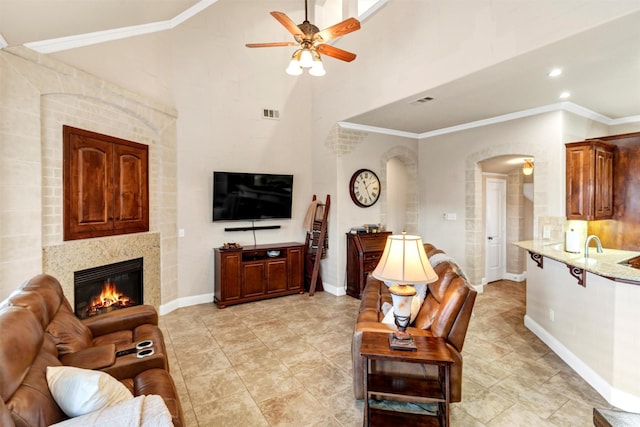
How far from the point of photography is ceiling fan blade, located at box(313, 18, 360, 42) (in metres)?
2.77

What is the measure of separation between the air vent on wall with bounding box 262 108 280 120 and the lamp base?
14.7 feet

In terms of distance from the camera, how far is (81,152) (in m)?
3.39

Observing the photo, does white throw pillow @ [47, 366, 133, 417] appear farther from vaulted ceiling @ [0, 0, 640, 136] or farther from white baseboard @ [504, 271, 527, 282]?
white baseboard @ [504, 271, 527, 282]

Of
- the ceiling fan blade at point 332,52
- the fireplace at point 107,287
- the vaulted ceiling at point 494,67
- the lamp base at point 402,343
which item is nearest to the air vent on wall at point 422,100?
the vaulted ceiling at point 494,67

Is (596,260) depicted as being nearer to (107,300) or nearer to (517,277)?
(517,277)

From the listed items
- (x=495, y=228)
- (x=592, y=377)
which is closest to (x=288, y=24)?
(x=592, y=377)

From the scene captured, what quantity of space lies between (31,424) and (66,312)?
4.52 feet

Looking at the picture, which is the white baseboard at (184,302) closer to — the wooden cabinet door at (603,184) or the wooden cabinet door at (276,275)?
the wooden cabinet door at (276,275)

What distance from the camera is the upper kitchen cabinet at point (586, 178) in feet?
12.7

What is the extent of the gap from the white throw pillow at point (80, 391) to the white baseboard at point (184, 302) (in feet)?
10.7

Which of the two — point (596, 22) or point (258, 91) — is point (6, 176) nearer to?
point (258, 91)

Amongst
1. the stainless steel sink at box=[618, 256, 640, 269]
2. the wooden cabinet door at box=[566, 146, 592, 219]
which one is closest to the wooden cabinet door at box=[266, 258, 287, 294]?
the wooden cabinet door at box=[566, 146, 592, 219]

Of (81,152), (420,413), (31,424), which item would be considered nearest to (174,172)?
(81,152)

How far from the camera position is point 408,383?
2.21m
